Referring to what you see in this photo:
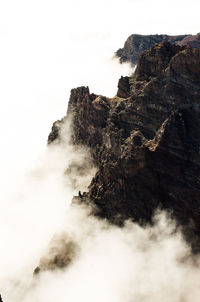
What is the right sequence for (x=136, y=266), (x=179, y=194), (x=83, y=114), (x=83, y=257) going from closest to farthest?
(x=179, y=194) → (x=136, y=266) → (x=83, y=257) → (x=83, y=114)

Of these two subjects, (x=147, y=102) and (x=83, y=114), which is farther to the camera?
(x=83, y=114)

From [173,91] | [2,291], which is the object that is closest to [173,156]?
[173,91]

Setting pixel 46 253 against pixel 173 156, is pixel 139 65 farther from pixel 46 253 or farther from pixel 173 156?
pixel 46 253

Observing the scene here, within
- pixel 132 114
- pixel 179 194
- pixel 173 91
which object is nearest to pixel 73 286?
pixel 179 194

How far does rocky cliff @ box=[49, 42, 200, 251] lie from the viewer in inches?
4766

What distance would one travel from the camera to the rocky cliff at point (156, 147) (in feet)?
397

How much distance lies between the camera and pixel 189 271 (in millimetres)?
121875

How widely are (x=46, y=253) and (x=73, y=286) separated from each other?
57.4 ft

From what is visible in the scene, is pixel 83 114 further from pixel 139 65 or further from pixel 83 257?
pixel 83 257

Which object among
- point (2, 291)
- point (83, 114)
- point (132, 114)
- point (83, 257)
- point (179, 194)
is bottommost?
point (2, 291)

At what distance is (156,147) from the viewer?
404 feet

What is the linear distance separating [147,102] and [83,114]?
45227mm

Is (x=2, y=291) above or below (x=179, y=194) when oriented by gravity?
below

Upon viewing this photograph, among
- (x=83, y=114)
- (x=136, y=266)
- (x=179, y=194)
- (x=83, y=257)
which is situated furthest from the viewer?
(x=83, y=114)
